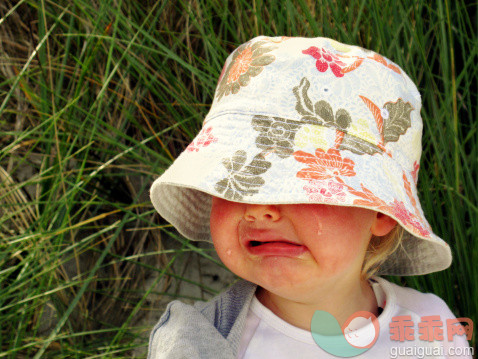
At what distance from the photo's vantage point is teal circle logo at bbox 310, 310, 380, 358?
3.43ft

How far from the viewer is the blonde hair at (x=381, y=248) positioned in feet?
3.70

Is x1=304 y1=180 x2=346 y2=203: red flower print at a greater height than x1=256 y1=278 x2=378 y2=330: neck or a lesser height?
greater

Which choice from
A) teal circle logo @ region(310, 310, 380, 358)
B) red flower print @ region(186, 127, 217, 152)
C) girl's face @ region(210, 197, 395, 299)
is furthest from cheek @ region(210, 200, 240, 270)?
teal circle logo @ region(310, 310, 380, 358)

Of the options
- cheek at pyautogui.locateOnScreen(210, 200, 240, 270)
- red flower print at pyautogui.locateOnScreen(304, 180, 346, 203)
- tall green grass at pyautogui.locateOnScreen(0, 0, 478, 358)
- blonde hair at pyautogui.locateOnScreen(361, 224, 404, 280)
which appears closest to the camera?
red flower print at pyautogui.locateOnScreen(304, 180, 346, 203)

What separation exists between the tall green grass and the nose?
467 millimetres

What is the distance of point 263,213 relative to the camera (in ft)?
3.12

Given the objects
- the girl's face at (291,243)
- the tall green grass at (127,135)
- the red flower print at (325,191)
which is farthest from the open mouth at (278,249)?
the tall green grass at (127,135)

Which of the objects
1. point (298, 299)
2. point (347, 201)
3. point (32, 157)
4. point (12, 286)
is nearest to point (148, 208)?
point (32, 157)

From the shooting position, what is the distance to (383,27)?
4.53 feet

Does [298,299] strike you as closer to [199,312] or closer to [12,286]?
[199,312]

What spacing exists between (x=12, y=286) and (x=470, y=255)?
3.45ft

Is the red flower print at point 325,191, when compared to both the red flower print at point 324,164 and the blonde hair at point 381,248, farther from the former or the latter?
the blonde hair at point 381,248

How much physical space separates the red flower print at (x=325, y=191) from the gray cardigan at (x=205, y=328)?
317 millimetres

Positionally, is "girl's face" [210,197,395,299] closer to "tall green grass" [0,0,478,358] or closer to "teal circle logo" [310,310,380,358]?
"teal circle logo" [310,310,380,358]
